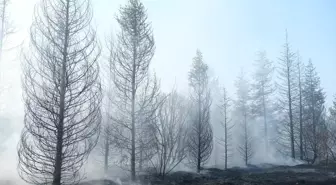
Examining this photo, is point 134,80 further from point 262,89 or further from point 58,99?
point 262,89

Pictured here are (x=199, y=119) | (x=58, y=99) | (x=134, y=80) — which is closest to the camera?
(x=58, y=99)

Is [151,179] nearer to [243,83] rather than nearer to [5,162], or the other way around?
[5,162]

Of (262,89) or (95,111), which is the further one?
(262,89)

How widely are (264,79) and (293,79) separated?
4.50 meters

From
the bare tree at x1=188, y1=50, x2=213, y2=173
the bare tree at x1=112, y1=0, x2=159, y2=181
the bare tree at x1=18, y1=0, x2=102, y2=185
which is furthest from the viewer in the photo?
the bare tree at x1=188, y1=50, x2=213, y2=173

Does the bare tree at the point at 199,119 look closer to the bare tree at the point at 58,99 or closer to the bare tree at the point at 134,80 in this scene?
the bare tree at the point at 134,80

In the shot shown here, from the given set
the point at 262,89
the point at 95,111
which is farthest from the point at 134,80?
the point at 262,89

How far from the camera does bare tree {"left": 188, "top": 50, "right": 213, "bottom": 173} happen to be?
884 inches

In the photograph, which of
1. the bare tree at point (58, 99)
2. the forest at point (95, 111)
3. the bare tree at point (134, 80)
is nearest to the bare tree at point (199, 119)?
the forest at point (95, 111)

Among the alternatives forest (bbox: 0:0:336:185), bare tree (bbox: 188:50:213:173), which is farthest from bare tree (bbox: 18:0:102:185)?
bare tree (bbox: 188:50:213:173)

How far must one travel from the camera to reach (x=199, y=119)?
893 inches

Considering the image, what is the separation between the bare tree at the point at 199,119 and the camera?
22.4 m

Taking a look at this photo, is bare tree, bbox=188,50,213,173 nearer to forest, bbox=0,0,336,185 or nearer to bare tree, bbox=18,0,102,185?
forest, bbox=0,0,336,185

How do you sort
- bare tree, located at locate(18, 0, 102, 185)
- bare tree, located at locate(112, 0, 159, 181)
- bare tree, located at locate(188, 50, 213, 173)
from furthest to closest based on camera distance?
bare tree, located at locate(188, 50, 213, 173) → bare tree, located at locate(112, 0, 159, 181) → bare tree, located at locate(18, 0, 102, 185)
